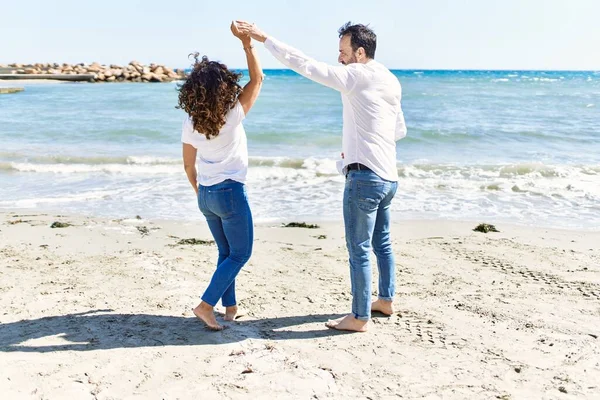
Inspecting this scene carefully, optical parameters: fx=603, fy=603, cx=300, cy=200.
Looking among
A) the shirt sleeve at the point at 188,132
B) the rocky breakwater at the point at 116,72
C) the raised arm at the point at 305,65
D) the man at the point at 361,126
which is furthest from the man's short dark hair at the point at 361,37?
the rocky breakwater at the point at 116,72

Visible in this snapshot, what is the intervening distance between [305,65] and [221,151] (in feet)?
2.33

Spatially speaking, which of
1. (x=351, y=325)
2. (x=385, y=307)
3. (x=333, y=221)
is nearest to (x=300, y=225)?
(x=333, y=221)

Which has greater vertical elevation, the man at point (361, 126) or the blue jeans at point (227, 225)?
the man at point (361, 126)

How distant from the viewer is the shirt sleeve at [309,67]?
3.34 m

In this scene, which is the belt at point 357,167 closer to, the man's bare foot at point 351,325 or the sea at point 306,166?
the man's bare foot at point 351,325

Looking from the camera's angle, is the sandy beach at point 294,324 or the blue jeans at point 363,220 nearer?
the sandy beach at point 294,324

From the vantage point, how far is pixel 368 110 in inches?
141

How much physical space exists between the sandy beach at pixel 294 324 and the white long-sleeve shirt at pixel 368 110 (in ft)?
3.77

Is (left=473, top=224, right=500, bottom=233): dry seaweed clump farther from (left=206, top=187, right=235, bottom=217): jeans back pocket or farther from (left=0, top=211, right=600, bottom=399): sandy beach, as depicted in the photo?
(left=206, top=187, right=235, bottom=217): jeans back pocket

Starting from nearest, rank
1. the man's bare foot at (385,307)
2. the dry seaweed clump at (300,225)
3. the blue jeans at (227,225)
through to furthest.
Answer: the blue jeans at (227,225)
the man's bare foot at (385,307)
the dry seaweed clump at (300,225)

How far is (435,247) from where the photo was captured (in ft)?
20.2

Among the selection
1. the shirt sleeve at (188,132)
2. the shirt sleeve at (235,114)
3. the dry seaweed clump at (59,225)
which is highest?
the shirt sleeve at (235,114)

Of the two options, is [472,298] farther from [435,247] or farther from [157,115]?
[157,115]

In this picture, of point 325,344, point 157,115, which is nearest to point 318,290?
point 325,344
